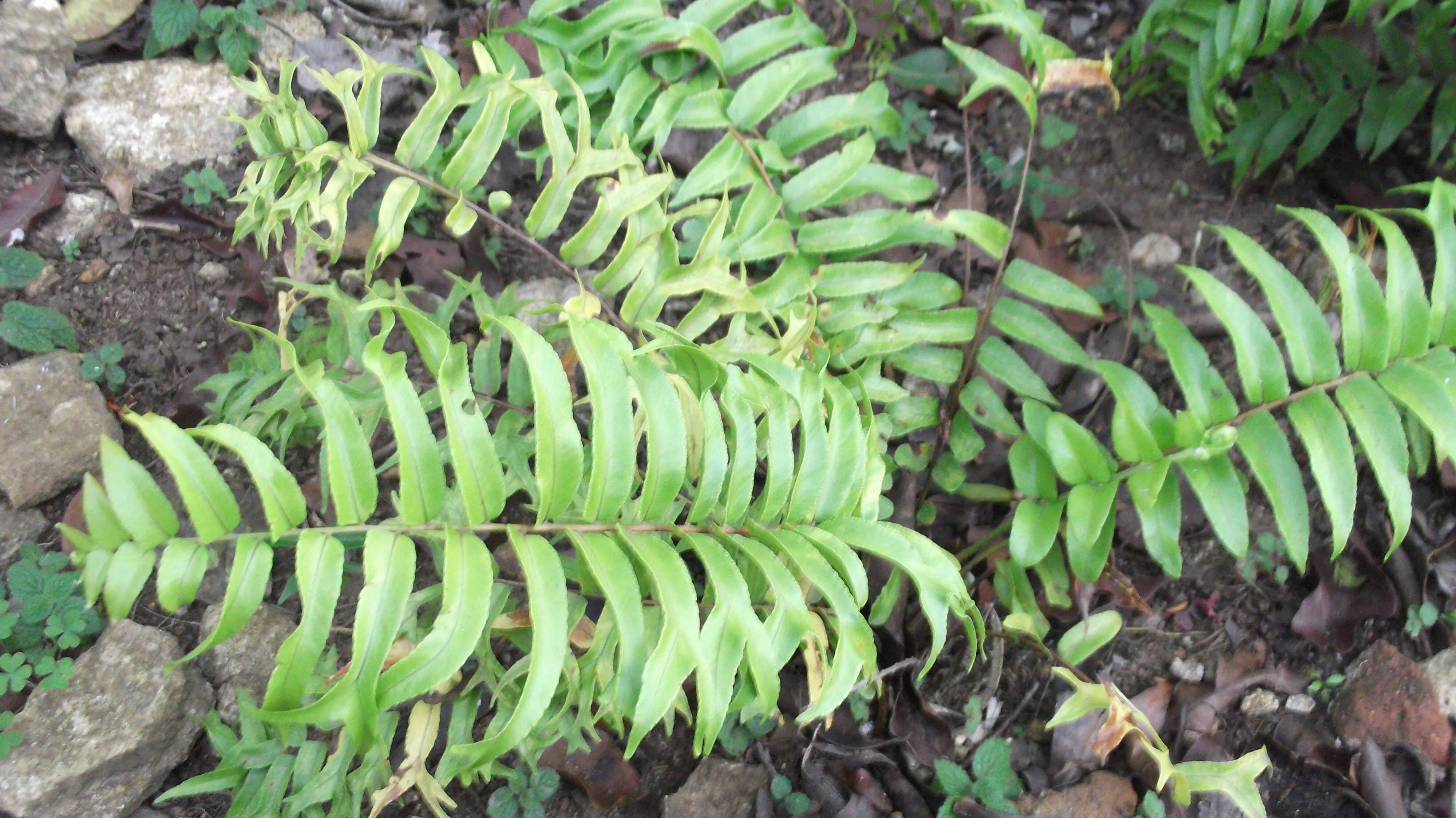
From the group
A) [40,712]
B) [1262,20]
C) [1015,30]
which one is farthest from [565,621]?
[1262,20]

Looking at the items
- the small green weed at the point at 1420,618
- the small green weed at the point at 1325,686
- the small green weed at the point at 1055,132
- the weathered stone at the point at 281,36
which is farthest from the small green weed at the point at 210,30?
the small green weed at the point at 1420,618

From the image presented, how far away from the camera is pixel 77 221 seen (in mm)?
2428

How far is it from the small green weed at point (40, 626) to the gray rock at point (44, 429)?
211 mm

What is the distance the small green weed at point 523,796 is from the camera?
2.03 metres

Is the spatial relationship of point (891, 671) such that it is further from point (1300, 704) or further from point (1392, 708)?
point (1392, 708)

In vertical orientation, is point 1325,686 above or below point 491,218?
below

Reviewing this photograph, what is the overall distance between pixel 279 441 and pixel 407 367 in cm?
48

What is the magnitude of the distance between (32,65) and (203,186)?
504 millimetres

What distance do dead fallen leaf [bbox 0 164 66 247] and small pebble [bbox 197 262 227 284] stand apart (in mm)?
380

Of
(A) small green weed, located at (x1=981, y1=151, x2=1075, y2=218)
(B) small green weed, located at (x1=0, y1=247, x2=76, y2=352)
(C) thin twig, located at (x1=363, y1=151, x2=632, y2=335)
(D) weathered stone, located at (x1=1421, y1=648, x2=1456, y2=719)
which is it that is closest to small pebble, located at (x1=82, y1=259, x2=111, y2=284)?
(B) small green weed, located at (x1=0, y1=247, x2=76, y2=352)

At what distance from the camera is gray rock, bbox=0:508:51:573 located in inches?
82.7

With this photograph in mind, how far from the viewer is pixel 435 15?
9.46ft

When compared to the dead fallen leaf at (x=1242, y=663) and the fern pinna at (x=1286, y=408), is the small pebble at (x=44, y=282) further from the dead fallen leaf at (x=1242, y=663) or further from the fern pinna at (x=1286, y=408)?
the dead fallen leaf at (x=1242, y=663)

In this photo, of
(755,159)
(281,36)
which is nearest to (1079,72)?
(755,159)
